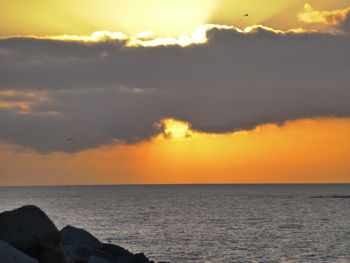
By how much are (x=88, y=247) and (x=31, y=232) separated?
11.6 meters

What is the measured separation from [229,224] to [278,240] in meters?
22.7

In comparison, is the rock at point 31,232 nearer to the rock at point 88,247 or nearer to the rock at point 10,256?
the rock at point 10,256

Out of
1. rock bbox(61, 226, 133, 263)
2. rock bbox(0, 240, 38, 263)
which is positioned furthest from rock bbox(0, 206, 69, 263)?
rock bbox(61, 226, 133, 263)

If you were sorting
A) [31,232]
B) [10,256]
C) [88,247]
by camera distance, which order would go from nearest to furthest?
[10,256] < [31,232] < [88,247]

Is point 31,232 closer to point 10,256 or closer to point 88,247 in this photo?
point 10,256

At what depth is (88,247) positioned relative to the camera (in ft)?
111

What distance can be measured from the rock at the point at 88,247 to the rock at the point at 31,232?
811 cm

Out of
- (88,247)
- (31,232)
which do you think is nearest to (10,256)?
(31,232)

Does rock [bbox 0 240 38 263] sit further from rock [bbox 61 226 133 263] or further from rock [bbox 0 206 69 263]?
rock [bbox 61 226 133 263]

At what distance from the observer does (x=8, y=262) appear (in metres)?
19.1

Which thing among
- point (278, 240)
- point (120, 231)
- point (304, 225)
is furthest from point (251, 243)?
point (304, 225)

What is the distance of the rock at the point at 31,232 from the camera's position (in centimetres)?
2261

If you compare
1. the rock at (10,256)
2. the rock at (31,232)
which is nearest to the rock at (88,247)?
the rock at (31,232)

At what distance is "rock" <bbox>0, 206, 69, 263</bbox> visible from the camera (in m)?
22.6
